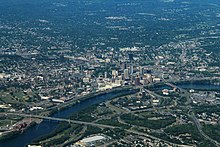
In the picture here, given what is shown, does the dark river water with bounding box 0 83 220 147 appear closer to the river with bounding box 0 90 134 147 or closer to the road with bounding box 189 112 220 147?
the river with bounding box 0 90 134 147

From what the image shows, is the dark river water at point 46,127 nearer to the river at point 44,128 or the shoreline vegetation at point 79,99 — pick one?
the river at point 44,128

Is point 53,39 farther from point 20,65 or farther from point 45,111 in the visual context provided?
point 45,111

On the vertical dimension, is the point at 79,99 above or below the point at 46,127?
below

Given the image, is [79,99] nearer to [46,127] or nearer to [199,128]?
[46,127]

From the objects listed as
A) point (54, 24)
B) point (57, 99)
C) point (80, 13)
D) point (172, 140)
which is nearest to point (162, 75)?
point (57, 99)

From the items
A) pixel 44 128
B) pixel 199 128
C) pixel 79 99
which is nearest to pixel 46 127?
pixel 44 128

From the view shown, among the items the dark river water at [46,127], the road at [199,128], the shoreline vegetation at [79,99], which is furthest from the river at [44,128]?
the road at [199,128]

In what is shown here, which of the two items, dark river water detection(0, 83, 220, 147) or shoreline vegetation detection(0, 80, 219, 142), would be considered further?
shoreline vegetation detection(0, 80, 219, 142)

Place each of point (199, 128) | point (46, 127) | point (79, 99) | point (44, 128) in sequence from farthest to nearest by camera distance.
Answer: point (79, 99), point (46, 127), point (44, 128), point (199, 128)

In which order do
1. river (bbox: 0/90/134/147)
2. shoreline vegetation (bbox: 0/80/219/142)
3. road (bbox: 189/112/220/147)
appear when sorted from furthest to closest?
1. shoreline vegetation (bbox: 0/80/219/142)
2. river (bbox: 0/90/134/147)
3. road (bbox: 189/112/220/147)

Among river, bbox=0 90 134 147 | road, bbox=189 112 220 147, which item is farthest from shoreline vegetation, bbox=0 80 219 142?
road, bbox=189 112 220 147

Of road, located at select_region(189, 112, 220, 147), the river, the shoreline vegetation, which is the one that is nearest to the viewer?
road, located at select_region(189, 112, 220, 147)
